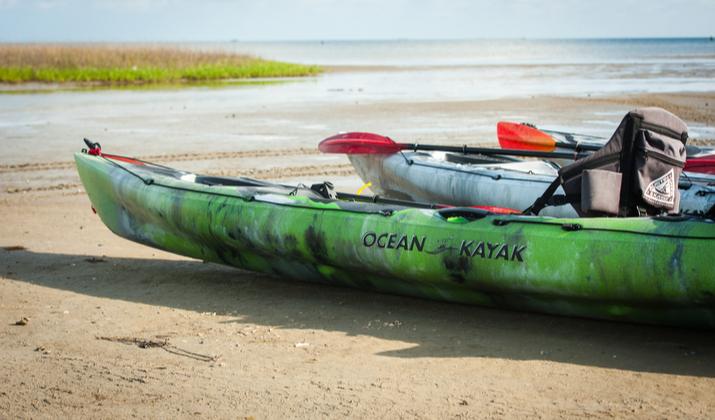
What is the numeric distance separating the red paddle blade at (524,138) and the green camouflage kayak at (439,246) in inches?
131

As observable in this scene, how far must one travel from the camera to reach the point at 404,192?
8875 millimetres

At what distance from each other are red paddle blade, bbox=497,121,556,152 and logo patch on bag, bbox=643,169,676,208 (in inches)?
161

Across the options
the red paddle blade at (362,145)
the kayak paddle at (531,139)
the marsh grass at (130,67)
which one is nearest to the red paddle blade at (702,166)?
the kayak paddle at (531,139)

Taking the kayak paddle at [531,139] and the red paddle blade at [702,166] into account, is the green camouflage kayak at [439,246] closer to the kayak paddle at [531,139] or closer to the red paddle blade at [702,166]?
the red paddle blade at [702,166]

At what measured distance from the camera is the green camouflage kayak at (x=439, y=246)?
4.82 m

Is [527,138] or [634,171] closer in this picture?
[634,171]

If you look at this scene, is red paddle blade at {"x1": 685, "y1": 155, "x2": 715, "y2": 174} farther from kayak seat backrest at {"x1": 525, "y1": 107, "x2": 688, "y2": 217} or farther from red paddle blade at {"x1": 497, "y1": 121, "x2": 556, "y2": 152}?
kayak seat backrest at {"x1": 525, "y1": 107, "x2": 688, "y2": 217}

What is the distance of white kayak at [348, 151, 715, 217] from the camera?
7.14m

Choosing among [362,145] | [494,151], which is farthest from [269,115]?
[494,151]

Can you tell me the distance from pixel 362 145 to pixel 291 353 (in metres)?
4.43

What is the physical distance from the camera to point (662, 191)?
555 centimetres

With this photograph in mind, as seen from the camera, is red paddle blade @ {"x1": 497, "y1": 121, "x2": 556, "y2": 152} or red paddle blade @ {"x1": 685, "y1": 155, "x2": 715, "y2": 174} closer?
red paddle blade @ {"x1": 685, "y1": 155, "x2": 715, "y2": 174}

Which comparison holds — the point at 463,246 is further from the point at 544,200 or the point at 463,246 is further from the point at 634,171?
the point at 634,171

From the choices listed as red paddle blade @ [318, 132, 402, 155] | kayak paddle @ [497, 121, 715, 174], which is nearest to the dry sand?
red paddle blade @ [318, 132, 402, 155]
